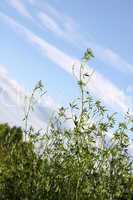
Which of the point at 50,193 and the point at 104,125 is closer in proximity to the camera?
the point at 50,193

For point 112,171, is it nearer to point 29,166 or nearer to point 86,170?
point 86,170

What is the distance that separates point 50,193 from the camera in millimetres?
9570

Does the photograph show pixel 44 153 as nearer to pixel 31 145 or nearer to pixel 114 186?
pixel 31 145

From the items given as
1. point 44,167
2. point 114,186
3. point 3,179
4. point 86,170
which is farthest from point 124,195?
point 3,179

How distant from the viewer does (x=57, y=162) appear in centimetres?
999

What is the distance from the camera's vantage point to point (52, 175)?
9.77 metres

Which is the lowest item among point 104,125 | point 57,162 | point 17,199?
point 17,199

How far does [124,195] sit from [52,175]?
1418mm

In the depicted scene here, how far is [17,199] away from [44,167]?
2.56 feet

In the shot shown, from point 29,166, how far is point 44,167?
281mm

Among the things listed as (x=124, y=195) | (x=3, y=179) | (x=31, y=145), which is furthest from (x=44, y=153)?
(x=124, y=195)

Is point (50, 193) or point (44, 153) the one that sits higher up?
point (44, 153)

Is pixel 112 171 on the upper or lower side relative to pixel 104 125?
lower

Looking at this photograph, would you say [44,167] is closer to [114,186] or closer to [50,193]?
[50,193]
